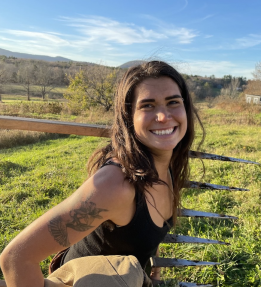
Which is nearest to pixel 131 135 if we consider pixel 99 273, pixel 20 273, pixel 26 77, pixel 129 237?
pixel 129 237

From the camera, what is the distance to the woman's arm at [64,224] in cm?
99

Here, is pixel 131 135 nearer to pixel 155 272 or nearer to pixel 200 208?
pixel 155 272

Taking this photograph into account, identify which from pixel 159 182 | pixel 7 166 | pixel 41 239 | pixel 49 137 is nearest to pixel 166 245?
pixel 159 182

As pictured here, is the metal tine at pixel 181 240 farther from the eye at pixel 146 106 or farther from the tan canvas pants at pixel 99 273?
the eye at pixel 146 106

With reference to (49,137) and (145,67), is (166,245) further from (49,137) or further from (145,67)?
(49,137)

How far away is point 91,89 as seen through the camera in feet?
86.3

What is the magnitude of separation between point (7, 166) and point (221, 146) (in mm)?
6128

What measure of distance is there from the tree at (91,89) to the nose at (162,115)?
24.2 metres

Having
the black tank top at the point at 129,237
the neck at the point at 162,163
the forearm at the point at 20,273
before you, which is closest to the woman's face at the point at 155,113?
the neck at the point at 162,163

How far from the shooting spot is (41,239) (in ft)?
3.26

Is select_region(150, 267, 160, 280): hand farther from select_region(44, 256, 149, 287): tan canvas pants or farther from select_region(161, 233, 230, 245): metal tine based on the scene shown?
select_region(44, 256, 149, 287): tan canvas pants

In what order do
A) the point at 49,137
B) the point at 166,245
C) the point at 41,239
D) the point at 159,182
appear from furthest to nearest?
the point at 49,137, the point at 166,245, the point at 159,182, the point at 41,239

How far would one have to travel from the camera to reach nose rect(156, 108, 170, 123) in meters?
1.42

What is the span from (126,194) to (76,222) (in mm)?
254
